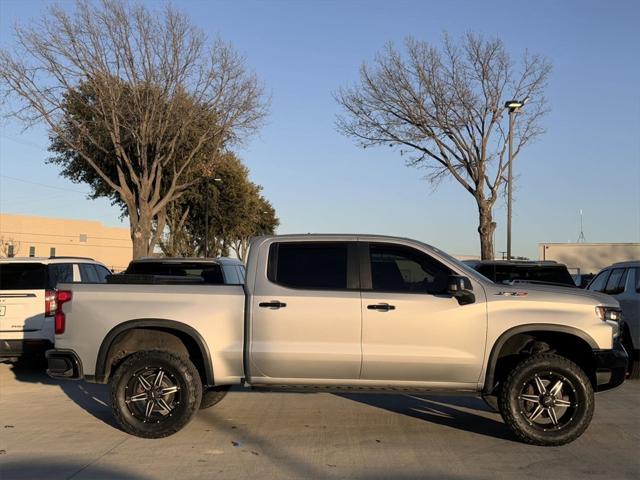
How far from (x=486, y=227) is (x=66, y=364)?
73.8ft

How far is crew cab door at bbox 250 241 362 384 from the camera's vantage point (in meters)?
6.71

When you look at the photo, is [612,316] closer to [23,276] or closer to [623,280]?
[623,280]

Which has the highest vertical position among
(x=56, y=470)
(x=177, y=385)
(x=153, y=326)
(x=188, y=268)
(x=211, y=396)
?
(x=188, y=268)

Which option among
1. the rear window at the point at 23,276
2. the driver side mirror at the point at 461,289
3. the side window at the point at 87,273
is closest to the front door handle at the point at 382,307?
the driver side mirror at the point at 461,289

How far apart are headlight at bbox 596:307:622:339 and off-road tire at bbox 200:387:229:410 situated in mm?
4451

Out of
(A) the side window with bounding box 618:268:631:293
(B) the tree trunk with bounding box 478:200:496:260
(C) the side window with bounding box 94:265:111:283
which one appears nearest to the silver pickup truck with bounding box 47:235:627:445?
(A) the side window with bounding box 618:268:631:293

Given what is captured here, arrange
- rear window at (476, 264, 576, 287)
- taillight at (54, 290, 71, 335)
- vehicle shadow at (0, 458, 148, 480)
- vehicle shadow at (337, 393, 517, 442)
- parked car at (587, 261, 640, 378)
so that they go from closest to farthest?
vehicle shadow at (0, 458, 148, 480)
taillight at (54, 290, 71, 335)
vehicle shadow at (337, 393, 517, 442)
parked car at (587, 261, 640, 378)
rear window at (476, 264, 576, 287)

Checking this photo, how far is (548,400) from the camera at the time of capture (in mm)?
6660

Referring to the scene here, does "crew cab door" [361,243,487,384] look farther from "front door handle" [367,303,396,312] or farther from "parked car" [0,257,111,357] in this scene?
"parked car" [0,257,111,357]

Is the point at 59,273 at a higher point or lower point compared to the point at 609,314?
higher

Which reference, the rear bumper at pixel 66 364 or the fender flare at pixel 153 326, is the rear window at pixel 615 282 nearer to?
the fender flare at pixel 153 326

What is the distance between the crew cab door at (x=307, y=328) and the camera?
22.0 feet

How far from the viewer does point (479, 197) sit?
89.2 ft

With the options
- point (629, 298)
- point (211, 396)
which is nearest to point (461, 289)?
point (211, 396)
